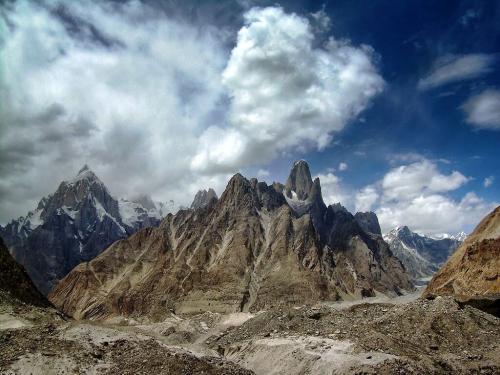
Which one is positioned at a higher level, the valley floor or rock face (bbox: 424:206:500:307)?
rock face (bbox: 424:206:500:307)

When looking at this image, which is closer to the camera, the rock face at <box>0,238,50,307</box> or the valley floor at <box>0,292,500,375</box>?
the valley floor at <box>0,292,500,375</box>

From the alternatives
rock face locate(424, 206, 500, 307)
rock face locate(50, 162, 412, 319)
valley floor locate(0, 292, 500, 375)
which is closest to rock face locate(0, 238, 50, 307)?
valley floor locate(0, 292, 500, 375)

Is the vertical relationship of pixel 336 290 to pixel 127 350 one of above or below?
above

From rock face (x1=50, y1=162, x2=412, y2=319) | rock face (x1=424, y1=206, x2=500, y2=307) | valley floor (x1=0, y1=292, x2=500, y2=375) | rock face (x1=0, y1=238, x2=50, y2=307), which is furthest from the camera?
rock face (x1=50, y1=162, x2=412, y2=319)

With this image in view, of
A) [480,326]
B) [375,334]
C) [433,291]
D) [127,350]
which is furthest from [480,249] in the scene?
[127,350]

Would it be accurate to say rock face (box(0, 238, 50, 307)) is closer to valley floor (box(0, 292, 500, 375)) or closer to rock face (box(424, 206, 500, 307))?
valley floor (box(0, 292, 500, 375))

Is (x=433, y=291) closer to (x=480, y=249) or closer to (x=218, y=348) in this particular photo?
(x=480, y=249)
